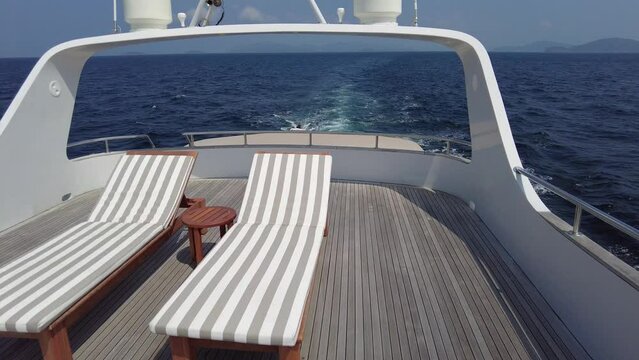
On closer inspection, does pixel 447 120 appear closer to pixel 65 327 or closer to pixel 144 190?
pixel 144 190

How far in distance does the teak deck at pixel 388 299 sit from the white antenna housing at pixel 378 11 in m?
2.54

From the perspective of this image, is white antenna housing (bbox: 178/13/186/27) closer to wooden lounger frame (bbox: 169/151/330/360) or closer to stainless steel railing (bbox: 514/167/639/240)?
wooden lounger frame (bbox: 169/151/330/360)

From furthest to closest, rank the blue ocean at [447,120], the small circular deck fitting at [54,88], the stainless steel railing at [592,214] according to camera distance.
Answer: the blue ocean at [447,120] → the small circular deck fitting at [54,88] → the stainless steel railing at [592,214]

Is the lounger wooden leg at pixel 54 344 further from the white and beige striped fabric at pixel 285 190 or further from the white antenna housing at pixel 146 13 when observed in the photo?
the white antenna housing at pixel 146 13

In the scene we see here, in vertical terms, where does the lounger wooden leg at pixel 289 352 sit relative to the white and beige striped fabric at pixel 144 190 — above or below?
below

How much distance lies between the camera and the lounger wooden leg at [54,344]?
8.58ft

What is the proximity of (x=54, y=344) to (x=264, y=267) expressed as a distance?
1470 mm

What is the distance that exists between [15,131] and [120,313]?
3133 millimetres

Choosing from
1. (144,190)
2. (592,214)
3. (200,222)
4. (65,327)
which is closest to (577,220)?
(592,214)

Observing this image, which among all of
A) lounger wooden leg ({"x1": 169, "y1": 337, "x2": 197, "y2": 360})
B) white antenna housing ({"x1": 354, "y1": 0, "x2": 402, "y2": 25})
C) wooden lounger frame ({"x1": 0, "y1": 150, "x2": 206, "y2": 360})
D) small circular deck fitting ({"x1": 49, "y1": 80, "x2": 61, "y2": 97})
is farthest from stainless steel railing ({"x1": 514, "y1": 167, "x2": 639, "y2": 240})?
small circular deck fitting ({"x1": 49, "y1": 80, "x2": 61, "y2": 97})

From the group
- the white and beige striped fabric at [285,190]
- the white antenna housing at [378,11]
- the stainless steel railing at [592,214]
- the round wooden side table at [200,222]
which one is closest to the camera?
the stainless steel railing at [592,214]

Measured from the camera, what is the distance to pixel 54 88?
17.6 feet

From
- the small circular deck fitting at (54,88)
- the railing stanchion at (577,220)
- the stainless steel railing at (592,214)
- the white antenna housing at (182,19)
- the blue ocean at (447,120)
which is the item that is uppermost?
the white antenna housing at (182,19)

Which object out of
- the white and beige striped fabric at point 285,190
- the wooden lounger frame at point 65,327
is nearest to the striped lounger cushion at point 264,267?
the white and beige striped fabric at point 285,190
